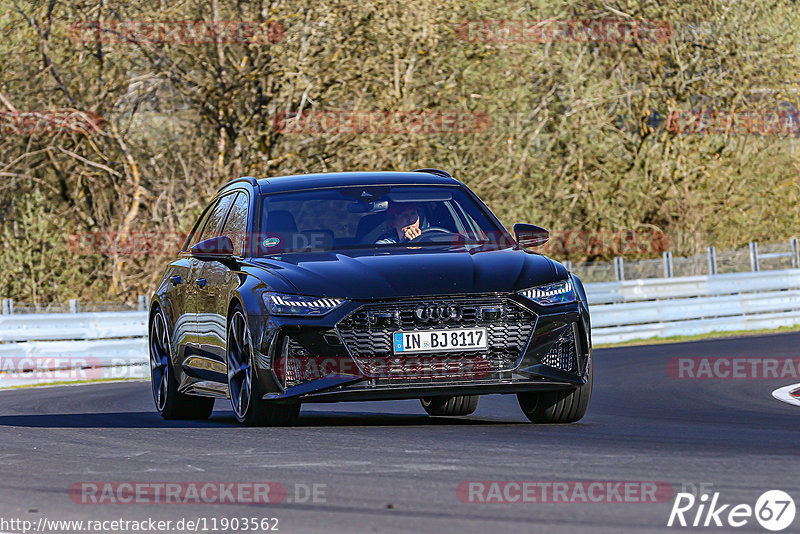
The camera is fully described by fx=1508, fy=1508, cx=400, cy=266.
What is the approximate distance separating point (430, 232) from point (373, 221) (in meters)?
0.39

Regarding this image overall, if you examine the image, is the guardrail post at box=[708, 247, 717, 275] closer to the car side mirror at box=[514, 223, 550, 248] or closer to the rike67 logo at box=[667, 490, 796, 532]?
the car side mirror at box=[514, 223, 550, 248]

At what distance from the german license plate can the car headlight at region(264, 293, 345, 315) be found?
16.3 inches

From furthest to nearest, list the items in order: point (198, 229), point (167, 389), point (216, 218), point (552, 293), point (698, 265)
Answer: point (698, 265) → point (198, 229) → point (216, 218) → point (167, 389) → point (552, 293)

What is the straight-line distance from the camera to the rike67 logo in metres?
5.32

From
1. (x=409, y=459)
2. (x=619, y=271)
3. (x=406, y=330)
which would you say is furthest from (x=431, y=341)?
(x=619, y=271)

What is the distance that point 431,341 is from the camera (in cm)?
873

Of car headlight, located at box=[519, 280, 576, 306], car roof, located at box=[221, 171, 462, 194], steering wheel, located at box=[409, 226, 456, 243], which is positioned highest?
car roof, located at box=[221, 171, 462, 194]

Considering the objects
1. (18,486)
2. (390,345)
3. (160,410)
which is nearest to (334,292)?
(390,345)

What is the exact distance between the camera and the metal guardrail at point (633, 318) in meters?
20.4

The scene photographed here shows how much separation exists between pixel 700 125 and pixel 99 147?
525 inches

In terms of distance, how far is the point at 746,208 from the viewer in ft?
116

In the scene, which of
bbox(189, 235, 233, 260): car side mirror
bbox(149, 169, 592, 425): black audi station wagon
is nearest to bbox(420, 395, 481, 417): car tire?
bbox(149, 169, 592, 425): black audi station wagon

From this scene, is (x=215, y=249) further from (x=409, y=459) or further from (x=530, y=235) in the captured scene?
(x=409, y=459)

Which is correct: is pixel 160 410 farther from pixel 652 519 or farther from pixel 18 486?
pixel 652 519
